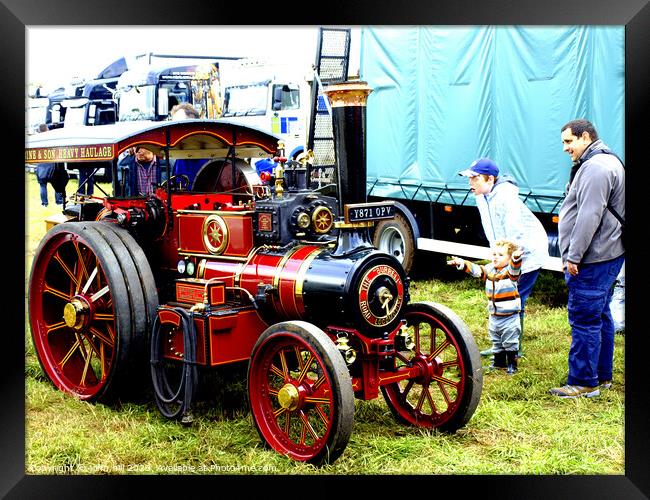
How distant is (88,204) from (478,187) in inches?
108

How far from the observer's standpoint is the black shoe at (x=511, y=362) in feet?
19.5

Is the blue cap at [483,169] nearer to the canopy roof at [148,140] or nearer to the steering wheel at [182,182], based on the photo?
the canopy roof at [148,140]

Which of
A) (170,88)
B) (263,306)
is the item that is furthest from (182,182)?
(170,88)

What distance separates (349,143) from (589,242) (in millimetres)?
1751

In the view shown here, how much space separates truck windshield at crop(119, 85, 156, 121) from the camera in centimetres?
1505

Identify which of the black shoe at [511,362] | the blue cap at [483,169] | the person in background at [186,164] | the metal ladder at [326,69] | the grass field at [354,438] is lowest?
the grass field at [354,438]

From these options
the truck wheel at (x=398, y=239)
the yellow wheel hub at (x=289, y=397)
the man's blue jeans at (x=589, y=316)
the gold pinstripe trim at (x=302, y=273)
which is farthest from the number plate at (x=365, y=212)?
the truck wheel at (x=398, y=239)

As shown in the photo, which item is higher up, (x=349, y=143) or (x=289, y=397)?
(x=349, y=143)

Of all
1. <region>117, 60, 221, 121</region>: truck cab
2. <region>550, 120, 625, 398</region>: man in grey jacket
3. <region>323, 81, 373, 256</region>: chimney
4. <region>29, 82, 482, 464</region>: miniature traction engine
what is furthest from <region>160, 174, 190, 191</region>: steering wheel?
<region>117, 60, 221, 121</region>: truck cab

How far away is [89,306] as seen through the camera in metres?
5.18

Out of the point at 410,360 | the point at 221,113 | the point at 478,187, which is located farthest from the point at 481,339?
the point at 221,113

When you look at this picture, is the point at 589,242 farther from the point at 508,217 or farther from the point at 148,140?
the point at 148,140

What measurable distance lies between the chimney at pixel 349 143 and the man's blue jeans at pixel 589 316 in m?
1.56
